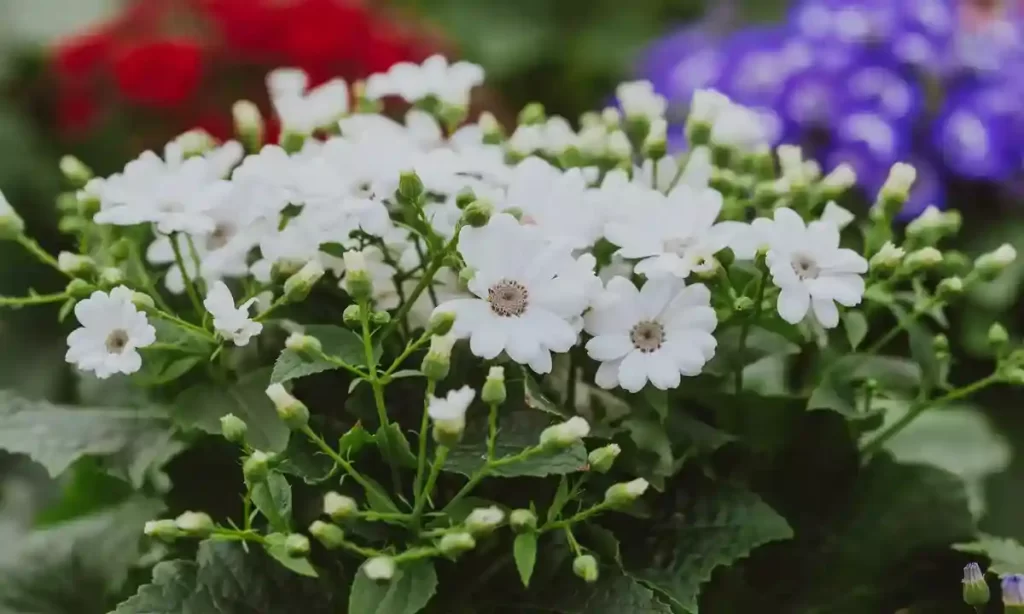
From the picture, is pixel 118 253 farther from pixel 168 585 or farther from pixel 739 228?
pixel 739 228

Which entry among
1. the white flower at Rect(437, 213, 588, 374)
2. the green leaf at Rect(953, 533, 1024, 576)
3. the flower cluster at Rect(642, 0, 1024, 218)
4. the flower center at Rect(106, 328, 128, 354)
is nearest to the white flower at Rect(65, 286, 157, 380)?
the flower center at Rect(106, 328, 128, 354)

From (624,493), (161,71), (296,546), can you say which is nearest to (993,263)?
(624,493)

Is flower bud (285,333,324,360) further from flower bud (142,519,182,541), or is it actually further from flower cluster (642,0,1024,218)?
flower cluster (642,0,1024,218)

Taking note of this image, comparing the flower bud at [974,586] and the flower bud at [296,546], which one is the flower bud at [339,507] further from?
the flower bud at [974,586]

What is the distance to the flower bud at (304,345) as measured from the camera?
363mm

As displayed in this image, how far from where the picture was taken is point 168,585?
0.41 m

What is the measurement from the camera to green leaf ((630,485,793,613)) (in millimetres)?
427

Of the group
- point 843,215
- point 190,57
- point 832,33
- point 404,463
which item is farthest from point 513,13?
point 404,463

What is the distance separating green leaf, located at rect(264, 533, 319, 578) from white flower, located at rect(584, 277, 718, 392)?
119mm

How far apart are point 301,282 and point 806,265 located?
7.2 inches

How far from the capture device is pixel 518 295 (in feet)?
1.25

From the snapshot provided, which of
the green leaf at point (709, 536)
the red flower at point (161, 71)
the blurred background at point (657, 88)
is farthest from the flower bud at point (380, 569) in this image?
the red flower at point (161, 71)

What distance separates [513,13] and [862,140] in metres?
0.84

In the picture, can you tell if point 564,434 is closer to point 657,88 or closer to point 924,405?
point 924,405
